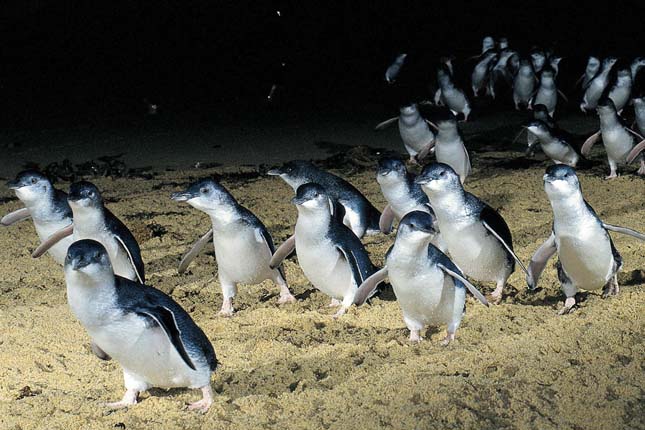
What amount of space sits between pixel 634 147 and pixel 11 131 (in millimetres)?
7581

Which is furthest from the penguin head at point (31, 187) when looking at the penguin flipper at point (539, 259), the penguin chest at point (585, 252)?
the penguin chest at point (585, 252)

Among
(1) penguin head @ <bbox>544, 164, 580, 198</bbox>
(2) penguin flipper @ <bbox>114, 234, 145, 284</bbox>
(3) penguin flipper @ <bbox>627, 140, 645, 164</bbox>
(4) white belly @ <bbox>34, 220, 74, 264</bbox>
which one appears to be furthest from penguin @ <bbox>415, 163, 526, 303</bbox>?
(3) penguin flipper @ <bbox>627, 140, 645, 164</bbox>

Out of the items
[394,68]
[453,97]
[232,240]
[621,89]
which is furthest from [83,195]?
[394,68]

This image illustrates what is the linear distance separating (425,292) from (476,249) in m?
0.88

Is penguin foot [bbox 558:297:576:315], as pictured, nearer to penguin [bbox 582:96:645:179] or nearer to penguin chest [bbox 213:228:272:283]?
penguin chest [bbox 213:228:272:283]

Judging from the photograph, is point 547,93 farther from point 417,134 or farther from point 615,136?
point 615,136

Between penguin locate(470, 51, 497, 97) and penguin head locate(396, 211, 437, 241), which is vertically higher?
penguin head locate(396, 211, 437, 241)

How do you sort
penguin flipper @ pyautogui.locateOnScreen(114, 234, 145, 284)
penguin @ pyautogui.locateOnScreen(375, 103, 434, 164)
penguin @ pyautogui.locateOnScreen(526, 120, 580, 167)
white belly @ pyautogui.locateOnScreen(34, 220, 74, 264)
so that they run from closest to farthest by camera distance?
penguin flipper @ pyautogui.locateOnScreen(114, 234, 145, 284) → white belly @ pyautogui.locateOnScreen(34, 220, 74, 264) → penguin @ pyautogui.locateOnScreen(526, 120, 580, 167) → penguin @ pyautogui.locateOnScreen(375, 103, 434, 164)

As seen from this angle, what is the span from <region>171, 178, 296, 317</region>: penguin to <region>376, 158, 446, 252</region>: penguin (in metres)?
1.05

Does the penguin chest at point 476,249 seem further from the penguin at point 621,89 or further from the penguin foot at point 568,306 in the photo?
the penguin at point 621,89

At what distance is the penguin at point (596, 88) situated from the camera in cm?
1206

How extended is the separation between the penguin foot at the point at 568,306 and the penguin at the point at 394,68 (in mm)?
10940

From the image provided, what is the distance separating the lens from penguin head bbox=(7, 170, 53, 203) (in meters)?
5.34

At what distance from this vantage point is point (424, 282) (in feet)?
12.9
